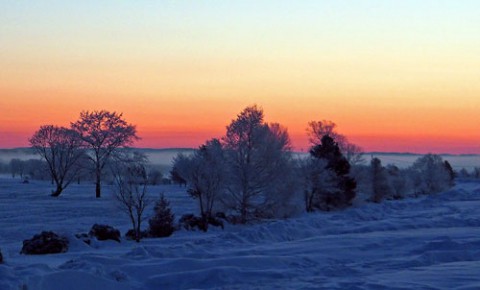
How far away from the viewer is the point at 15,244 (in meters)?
21.6

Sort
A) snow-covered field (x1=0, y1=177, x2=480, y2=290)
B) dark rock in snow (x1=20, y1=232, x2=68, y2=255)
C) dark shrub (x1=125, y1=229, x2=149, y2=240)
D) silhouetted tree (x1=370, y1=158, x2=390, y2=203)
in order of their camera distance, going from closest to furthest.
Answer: snow-covered field (x1=0, y1=177, x2=480, y2=290) < dark rock in snow (x1=20, y1=232, x2=68, y2=255) < dark shrub (x1=125, y1=229, x2=149, y2=240) < silhouetted tree (x1=370, y1=158, x2=390, y2=203)

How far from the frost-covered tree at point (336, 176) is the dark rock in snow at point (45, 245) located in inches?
1291

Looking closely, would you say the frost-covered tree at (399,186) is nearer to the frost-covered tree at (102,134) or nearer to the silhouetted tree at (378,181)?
the silhouetted tree at (378,181)

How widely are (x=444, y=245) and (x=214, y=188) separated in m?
19.0

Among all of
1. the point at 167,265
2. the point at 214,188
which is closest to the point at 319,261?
the point at 167,265

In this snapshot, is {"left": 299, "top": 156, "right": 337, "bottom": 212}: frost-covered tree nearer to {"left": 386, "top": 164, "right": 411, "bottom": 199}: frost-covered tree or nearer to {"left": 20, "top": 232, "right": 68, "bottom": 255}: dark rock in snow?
{"left": 20, "top": 232, "right": 68, "bottom": 255}: dark rock in snow

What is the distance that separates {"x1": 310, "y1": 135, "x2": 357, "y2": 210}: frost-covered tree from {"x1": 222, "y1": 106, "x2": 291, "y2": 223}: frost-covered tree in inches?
509

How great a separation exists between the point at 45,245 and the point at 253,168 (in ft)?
62.8

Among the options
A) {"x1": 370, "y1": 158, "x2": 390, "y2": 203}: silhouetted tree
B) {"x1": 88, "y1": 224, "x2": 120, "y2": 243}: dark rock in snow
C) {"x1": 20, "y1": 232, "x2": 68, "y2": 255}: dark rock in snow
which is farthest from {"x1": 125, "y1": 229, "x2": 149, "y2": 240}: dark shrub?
{"x1": 370, "y1": 158, "x2": 390, "y2": 203}: silhouetted tree

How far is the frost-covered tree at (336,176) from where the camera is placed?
48.8 metres

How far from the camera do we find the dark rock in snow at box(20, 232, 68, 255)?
719 inches

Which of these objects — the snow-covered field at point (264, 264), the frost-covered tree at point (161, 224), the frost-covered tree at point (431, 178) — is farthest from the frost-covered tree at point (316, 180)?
the frost-covered tree at point (431, 178)

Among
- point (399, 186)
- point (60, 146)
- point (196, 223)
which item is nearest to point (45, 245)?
point (196, 223)

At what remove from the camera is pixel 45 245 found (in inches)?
722
